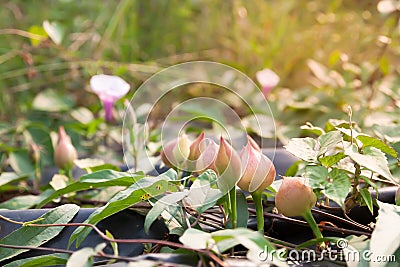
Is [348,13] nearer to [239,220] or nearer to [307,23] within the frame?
[307,23]

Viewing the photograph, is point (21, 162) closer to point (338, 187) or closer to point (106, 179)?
point (106, 179)

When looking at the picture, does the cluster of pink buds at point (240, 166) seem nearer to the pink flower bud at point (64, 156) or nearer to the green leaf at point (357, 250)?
the green leaf at point (357, 250)

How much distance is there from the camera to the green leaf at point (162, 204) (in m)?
0.47

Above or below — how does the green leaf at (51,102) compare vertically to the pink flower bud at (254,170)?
above

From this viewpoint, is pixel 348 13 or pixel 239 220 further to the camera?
pixel 348 13

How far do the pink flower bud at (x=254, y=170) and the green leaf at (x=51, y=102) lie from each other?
70 cm

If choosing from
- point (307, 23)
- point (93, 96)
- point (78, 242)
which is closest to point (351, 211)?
point (78, 242)

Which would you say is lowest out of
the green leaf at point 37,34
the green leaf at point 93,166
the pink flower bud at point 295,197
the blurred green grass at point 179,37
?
the pink flower bud at point 295,197

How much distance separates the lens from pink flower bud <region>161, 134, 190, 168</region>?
0.57 meters

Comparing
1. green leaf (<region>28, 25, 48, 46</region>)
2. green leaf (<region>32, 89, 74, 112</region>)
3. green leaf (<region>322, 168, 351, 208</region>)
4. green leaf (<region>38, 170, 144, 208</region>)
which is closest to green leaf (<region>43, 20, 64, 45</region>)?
green leaf (<region>28, 25, 48, 46</region>)

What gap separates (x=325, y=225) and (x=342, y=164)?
68 mm

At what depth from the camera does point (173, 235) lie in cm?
51

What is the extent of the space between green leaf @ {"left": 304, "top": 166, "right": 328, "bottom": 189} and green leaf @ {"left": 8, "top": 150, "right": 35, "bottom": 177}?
0.51 meters

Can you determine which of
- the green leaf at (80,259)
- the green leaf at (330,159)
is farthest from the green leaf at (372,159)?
the green leaf at (80,259)
